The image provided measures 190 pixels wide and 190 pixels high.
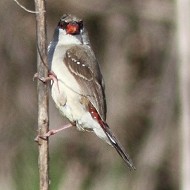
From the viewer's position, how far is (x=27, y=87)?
966 centimetres

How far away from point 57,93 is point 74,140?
399 centimetres

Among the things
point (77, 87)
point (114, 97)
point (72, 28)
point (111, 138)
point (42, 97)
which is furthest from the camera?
point (114, 97)

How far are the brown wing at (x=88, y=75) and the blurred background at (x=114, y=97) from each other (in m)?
2.79

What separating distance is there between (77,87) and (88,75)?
13 centimetres

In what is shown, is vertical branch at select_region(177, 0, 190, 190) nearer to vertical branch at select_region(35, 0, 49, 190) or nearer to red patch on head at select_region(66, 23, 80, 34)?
red patch on head at select_region(66, 23, 80, 34)

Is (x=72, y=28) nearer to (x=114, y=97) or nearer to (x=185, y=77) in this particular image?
(x=185, y=77)

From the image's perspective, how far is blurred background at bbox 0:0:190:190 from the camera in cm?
911

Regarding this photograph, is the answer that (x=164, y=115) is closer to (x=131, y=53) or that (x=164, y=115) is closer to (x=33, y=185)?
(x=131, y=53)

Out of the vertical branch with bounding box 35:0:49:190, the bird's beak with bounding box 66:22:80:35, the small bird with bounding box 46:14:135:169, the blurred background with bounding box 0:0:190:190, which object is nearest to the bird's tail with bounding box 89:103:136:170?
the small bird with bounding box 46:14:135:169

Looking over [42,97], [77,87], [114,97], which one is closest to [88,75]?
[77,87]

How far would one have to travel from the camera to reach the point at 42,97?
201 inches

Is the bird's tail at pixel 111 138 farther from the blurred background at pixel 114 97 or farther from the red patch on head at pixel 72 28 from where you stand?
the blurred background at pixel 114 97

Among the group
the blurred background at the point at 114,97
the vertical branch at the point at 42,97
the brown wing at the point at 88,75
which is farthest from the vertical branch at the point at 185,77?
the blurred background at the point at 114,97

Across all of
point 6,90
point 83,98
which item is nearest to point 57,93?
point 83,98
